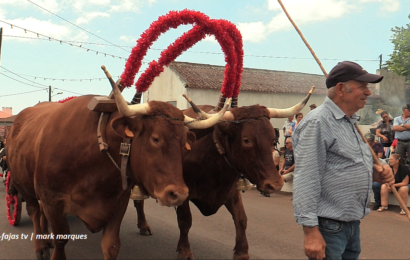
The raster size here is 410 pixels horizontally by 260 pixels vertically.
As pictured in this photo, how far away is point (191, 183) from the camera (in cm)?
449

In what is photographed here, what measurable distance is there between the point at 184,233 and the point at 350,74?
2.91 metres

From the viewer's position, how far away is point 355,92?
2.49 m

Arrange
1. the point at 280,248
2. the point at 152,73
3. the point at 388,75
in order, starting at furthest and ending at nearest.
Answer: the point at 388,75 → the point at 280,248 → the point at 152,73

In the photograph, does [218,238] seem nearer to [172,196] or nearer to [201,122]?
[201,122]

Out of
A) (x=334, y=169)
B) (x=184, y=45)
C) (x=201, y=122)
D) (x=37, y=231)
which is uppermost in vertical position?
(x=184, y=45)

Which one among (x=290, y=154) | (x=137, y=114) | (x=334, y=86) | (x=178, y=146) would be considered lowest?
(x=290, y=154)

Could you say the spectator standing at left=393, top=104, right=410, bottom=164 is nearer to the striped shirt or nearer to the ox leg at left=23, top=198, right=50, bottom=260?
the striped shirt

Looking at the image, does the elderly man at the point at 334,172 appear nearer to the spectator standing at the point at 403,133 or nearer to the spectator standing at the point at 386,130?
the spectator standing at the point at 403,133

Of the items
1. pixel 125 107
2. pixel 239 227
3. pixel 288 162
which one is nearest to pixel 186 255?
pixel 239 227

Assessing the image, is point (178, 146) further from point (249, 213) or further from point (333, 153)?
point (249, 213)

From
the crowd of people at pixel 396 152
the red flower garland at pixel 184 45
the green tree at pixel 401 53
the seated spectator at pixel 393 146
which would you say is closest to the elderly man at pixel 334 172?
the red flower garland at pixel 184 45

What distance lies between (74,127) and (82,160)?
0.35 metres

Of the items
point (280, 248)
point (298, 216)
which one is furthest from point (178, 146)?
point (280, 248)

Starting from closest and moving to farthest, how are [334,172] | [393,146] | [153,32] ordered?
[334,172]
[153,32]
[393,146]
